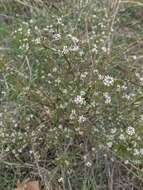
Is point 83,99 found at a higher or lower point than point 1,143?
higher

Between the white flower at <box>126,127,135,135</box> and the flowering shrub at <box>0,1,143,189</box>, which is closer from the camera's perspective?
the white flower at <box>126,127,135,135</box>

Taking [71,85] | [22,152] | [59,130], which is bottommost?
[22,152]

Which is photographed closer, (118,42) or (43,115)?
(43,115)

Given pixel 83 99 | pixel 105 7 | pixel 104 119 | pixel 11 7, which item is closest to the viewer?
pixel 83 99

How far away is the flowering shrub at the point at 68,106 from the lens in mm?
2377

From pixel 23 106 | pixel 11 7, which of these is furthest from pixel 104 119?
Answer: pixel 11 7

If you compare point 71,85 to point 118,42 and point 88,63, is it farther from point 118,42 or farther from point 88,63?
point 118,42

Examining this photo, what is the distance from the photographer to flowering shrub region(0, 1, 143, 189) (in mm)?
2377

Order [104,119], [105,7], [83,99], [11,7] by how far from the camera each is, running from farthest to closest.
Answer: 1. [11,7]
2. [105,7]
3. [104,119]
4. [83,99]

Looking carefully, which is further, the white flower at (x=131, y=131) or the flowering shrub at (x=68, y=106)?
the flowering shrub at (x=68, y=106)

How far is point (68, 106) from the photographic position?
240 centimetres

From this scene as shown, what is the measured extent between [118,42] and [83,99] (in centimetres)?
103

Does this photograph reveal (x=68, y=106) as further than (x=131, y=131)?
Yes

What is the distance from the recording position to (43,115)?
2.55m
